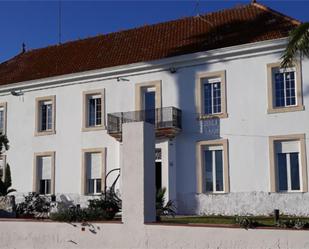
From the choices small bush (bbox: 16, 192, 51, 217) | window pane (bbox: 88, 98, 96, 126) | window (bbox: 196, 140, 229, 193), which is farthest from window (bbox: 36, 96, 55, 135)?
window (bbox: 196, 140, 229, 193)

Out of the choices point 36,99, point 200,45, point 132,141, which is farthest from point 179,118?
point 132,141

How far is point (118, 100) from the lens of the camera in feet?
82.8

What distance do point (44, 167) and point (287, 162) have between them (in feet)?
41.6

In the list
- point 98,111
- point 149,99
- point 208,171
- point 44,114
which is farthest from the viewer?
point 44,114

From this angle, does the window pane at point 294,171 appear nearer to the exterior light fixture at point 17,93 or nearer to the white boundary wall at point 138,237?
the white boundary wall at point 138,237

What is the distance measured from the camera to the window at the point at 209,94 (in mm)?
22891

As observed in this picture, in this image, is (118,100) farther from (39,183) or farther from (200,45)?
(39,183)

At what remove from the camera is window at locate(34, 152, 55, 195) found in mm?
27047

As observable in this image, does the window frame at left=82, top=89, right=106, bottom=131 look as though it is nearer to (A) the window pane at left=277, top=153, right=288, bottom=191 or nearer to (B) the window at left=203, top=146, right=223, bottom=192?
(B) the window at left=203, top=146, right=223, bottom=192

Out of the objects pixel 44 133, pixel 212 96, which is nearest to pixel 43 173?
pixel 44 133

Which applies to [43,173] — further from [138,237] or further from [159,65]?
[138,237]

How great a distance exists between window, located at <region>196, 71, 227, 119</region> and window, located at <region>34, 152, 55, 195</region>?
28.1 feet

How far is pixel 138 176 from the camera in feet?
40.5

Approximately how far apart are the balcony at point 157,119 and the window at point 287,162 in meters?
4.22
